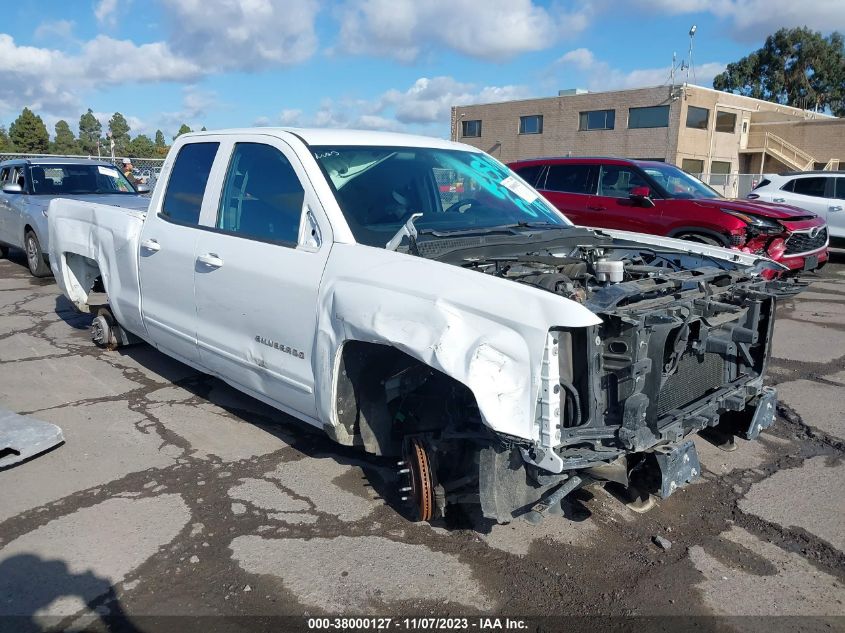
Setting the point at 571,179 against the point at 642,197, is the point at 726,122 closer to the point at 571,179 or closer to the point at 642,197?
the point at 571,179

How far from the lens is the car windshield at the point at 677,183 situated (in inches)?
370

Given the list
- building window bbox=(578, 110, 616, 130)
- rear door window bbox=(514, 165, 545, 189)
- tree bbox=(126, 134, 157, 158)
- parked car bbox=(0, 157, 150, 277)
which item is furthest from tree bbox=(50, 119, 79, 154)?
rear door window bbox=(514, 165, 545, 189)

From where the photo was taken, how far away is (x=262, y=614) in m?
2.80

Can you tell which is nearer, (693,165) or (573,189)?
(573,189)

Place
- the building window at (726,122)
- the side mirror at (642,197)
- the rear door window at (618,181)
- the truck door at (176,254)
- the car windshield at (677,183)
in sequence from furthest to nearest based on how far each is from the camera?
the building window at (726,122), the rear door window at (618,181), the car windshield at (677,183), the side mirror at (642,197), the truck door at (176,254)

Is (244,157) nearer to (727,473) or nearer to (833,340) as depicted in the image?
(727,473)

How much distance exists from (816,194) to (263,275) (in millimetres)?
Answer: 13741

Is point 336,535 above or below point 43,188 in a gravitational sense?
below

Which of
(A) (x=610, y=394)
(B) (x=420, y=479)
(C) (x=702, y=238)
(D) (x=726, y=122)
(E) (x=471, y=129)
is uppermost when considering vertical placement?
(D) (x=726, y=122)

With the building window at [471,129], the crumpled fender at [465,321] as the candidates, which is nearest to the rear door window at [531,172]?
the crumpled fender at [465,321]

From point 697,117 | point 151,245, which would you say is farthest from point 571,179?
point 697,117

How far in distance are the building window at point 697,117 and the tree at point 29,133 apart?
2174 inches

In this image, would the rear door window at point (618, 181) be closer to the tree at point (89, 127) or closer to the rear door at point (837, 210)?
the rear door at point (837, 210)

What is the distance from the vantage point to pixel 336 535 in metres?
3.39
